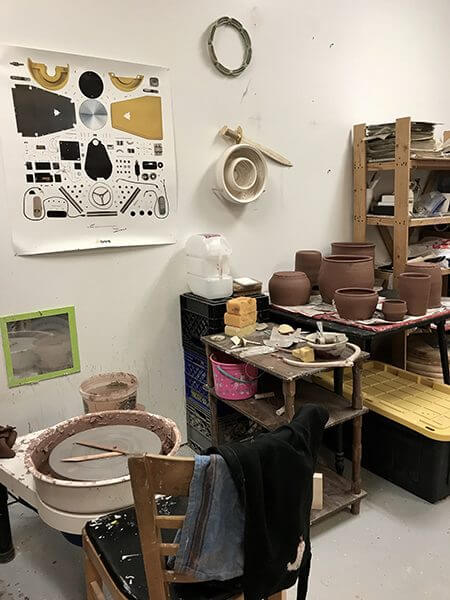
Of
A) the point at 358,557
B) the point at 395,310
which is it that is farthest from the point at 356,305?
the point at 358,557

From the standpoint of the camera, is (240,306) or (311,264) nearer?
(240,306)

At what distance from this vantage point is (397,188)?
2.79 meters

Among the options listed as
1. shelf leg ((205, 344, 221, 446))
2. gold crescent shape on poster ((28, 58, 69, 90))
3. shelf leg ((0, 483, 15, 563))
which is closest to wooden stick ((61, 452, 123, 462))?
shelf leg ((0, 483, 15, 563))

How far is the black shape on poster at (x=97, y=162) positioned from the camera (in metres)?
2.22

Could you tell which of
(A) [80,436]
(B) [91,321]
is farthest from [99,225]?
(A) [80,436]

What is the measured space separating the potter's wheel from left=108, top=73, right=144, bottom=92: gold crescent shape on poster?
150 cm

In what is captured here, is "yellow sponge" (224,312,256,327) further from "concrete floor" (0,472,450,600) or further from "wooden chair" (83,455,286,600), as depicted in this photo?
A: "wooden chair" (83,455,286,600)

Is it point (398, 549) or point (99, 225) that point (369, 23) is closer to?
point (99, 225)

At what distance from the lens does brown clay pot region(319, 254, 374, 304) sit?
99.4 inches

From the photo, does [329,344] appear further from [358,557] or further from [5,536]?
[5,536]

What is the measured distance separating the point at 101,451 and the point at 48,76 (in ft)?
5.07

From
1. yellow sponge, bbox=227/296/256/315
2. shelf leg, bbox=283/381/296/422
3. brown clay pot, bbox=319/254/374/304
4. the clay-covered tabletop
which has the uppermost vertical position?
brown clay pot, bbox=319/254/374/304

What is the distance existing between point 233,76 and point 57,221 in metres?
1.18

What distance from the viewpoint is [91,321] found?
7.76 ft
